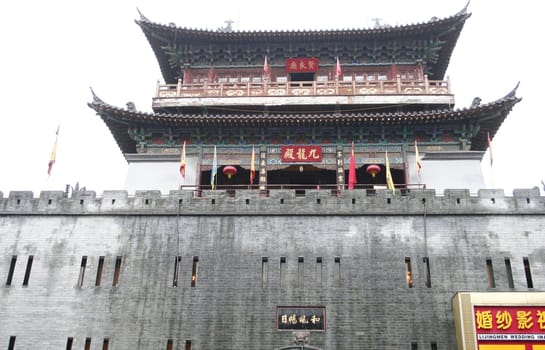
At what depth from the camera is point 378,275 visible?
15406mm

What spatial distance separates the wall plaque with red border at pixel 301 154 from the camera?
66.1 feet

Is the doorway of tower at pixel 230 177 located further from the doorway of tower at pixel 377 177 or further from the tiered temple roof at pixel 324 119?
the doorway of tower at pixel 377 177

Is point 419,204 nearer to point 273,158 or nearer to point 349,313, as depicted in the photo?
point 349,313

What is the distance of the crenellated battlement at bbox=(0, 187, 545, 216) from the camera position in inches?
642

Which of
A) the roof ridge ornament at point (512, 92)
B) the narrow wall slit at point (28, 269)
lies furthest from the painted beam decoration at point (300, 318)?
A: the roof ridge ornament at point (512, 92)

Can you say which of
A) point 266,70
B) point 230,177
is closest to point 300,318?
point 230,177

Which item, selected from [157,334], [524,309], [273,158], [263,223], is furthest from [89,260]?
[524,309]

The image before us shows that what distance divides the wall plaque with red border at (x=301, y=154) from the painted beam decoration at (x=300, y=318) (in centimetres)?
638

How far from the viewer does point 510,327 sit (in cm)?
1361

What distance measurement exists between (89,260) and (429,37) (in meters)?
15.0

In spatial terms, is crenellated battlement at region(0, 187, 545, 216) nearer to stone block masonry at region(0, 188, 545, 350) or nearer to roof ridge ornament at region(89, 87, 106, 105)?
stone block masonry at region(0, 188, 545, 350)

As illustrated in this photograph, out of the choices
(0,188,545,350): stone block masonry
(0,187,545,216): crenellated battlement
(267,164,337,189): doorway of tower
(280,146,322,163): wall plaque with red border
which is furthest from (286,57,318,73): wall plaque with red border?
(0,188,545,350): stone block masonry

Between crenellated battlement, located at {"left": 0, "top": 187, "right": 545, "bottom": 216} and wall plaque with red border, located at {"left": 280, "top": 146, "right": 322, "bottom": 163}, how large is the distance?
10.5 feet

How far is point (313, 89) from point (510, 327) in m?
10.9
